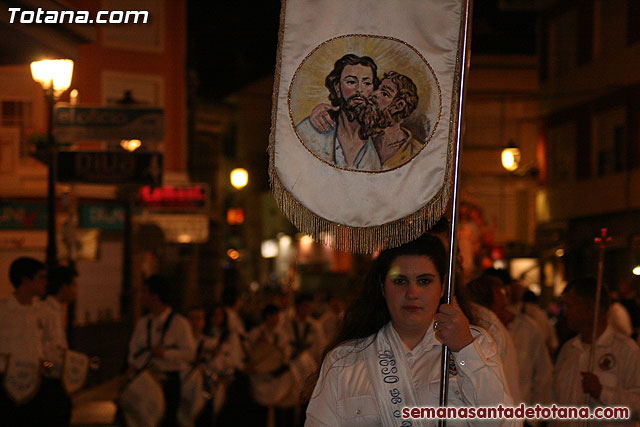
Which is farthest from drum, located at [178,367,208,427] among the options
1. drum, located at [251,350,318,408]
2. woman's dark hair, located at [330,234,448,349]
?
woman's dark hair, located at [330,234,448,349]

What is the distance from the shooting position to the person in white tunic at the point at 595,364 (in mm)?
6922

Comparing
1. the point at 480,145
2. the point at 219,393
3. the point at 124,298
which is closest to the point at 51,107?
the point at 219,393

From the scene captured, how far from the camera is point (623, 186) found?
1022 inches

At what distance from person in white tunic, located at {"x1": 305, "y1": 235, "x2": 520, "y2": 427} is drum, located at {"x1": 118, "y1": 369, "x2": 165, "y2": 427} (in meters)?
6.88

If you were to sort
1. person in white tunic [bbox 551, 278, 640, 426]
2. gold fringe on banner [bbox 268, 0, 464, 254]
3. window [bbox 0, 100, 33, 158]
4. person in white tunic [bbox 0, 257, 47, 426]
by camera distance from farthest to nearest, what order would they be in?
window [bbox 0, 100, 33, 158] → person in white tunic [bbox 0, 257, 47, 426] → person in white tunic [bbox 551, 278, 640, 426] → gold fringe on banner [bbox 268, 0, 464, 254]

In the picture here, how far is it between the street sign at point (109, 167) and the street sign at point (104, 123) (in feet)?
1.30

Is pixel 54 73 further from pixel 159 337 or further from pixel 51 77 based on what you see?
pixel 159 337

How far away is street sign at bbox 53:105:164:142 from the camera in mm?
12820

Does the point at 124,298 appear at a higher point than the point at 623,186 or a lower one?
lower

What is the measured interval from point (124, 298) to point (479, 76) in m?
26.4

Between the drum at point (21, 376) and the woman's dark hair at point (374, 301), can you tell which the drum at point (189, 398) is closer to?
the drum at point (21, 376)

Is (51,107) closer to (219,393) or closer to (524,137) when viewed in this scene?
(219,393)

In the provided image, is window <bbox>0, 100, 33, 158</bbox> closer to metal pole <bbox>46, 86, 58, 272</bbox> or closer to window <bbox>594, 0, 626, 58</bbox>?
metal pole <bbox>46, 86, 58, 272</bbox>

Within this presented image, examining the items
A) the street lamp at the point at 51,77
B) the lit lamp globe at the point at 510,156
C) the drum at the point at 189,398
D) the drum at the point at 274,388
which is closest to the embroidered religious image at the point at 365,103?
the drum at the point at 189,398
